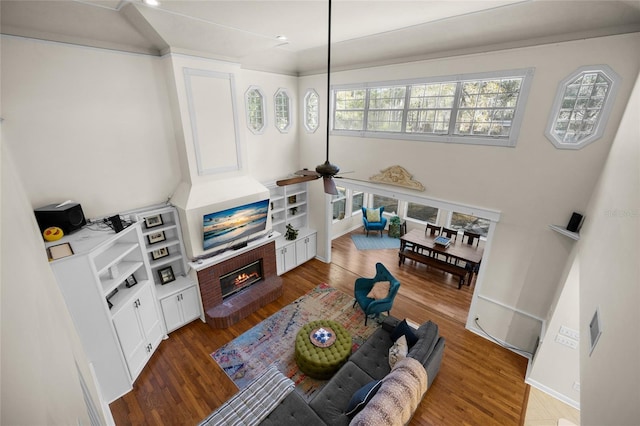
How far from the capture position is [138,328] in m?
4.39

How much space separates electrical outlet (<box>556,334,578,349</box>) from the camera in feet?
12.8

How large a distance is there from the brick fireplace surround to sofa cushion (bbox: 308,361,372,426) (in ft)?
8.19

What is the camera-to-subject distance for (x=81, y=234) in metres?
3.77

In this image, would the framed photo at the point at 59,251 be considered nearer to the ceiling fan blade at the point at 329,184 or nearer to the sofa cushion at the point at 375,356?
the ceiling fan blade at the point at 329,184

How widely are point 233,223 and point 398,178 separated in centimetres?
354

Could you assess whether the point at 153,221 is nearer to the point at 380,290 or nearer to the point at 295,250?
the point at 295,250

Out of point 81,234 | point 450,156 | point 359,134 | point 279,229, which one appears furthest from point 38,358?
point 279,229

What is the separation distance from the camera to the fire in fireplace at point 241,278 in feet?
19.0

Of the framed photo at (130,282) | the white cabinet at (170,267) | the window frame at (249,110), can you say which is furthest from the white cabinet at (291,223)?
the framed photo at (130,282)

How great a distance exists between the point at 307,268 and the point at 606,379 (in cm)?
625

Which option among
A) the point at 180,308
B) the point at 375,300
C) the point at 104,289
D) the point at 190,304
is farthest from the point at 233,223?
the point at 375,300

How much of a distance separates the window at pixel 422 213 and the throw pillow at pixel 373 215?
1.11m

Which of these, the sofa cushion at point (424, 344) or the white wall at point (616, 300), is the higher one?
the white wall at point (616, 300)

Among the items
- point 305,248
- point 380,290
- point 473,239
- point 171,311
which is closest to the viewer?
point 171,311
